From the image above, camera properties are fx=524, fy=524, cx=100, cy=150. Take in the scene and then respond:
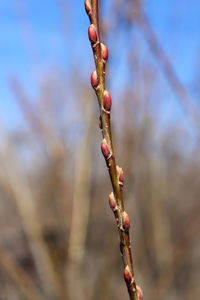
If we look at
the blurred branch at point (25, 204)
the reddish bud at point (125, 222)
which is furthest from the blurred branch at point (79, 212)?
the reddish bud at point (125, 222)

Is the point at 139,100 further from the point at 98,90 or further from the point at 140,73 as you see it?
the point at 98,90

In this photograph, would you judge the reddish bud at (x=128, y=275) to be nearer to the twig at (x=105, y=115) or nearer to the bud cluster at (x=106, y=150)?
the twig at (x=105, y=115)

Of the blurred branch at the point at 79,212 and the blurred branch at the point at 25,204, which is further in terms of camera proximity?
the blurred branch at the point at 25,204

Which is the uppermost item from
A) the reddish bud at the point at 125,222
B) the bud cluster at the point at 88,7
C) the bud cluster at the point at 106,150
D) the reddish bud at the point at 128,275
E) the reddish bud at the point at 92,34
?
the bud cluster at the point at 88,7

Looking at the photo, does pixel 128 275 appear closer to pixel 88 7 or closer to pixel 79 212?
pixel 88 7

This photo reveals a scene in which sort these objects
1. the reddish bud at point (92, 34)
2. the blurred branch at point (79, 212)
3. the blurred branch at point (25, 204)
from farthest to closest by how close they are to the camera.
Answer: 1. the blurred branch at point (25, 204)
2. the blurred branch at point (79, 212)
3. the reddish bud at point (92, 34)

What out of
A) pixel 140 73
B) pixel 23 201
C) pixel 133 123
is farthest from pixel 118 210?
pixel 23 201

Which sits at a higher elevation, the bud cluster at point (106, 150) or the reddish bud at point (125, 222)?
the bud cluster at point (106, 150)

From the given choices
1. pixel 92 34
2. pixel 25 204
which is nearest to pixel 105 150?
pixel 92 34

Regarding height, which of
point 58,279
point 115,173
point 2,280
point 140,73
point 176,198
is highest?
point 115,173

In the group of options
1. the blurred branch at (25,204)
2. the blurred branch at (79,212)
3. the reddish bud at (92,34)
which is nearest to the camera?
the reddish bud at (92,34)

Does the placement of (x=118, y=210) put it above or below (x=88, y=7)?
below
